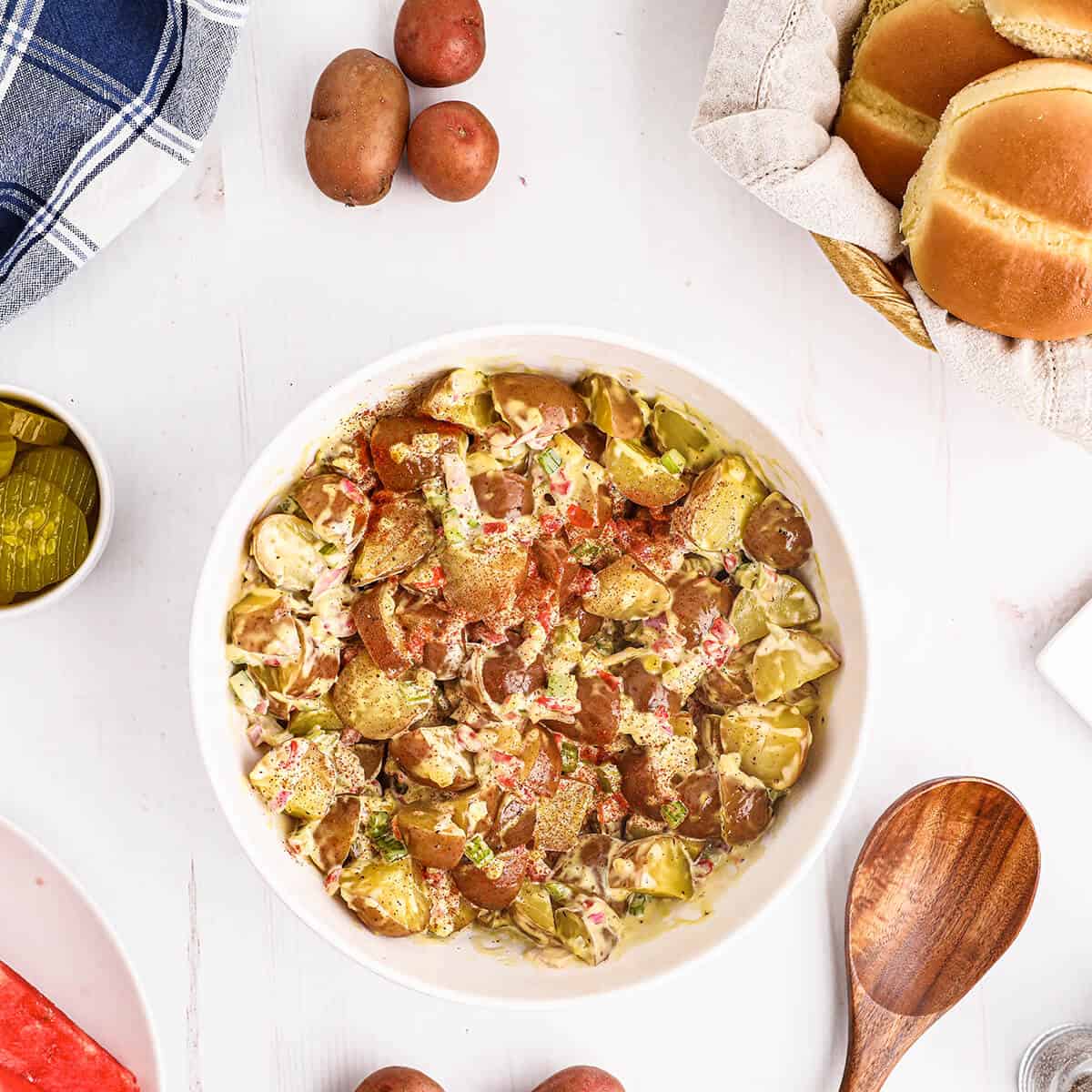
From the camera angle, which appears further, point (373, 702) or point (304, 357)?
point (304, 357)

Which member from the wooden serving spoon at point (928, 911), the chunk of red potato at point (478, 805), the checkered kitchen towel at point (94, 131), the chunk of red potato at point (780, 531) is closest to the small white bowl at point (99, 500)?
the checkered kitchen towel at point (94, 131)

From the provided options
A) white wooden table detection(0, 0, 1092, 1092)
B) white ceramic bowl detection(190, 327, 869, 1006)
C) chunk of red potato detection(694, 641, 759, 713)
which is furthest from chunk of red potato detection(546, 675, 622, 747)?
white wooden table detection(0, 0, 1092, 1092)

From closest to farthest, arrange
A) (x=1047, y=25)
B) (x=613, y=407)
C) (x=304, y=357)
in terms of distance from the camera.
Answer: (x=1047, y=25) < (x=613, y=407) < (x=304, y=357)

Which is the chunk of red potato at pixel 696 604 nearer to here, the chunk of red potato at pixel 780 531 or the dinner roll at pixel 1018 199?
the chunk of red potato at pixel 780 531

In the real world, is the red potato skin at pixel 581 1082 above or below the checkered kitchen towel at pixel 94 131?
below

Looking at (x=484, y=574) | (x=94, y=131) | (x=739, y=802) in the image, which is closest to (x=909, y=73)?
(x=484, y=574)

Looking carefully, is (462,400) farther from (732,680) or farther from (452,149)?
(732,680)

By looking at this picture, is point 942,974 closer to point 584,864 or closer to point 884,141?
point 584,864
